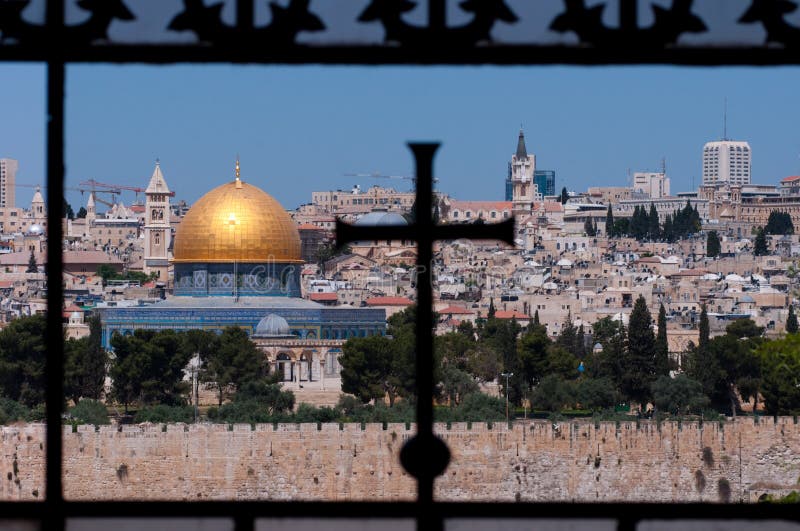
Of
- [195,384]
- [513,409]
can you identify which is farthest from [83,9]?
[195,384]

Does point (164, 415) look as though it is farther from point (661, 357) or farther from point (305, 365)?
point (305, 365)

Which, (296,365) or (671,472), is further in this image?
(296,365)

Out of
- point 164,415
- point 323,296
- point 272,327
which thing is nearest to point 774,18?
point 164,415

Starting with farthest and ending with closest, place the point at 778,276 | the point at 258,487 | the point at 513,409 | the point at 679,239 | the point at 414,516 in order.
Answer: the point at 679,239 < the point at 778,276 < the point at 513,409 < the point at 258,487 < the point at 414,516

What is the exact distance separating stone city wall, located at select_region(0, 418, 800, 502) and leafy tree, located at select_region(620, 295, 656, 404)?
45.5ft


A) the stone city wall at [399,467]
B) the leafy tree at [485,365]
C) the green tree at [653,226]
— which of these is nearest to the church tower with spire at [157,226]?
the green tree at [653,226]

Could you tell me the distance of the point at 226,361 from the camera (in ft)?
148

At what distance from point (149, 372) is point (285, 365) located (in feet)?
38.4

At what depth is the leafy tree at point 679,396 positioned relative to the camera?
38.3 m

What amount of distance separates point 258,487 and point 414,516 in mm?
24622

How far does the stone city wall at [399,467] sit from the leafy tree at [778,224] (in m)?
112

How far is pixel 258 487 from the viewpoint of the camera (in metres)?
28.0

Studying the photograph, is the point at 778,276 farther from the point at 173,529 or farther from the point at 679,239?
the point at 173,529

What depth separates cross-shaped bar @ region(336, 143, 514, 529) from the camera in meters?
A: 3.39
